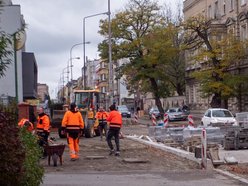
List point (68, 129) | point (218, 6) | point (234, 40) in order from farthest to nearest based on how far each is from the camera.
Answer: point (218, 6) < point (234, 40) < point (68, 129)

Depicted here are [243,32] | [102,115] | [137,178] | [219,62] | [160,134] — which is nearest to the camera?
[137,178]

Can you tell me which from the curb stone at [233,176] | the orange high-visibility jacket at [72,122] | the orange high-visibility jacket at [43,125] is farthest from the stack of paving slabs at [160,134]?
the curb stone at [233,176]

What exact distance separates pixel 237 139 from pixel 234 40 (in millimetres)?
30198

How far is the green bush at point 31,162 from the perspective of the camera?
877cm

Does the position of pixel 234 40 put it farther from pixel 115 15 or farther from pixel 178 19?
pixel 178 19

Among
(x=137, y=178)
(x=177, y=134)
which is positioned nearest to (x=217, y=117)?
(x=177, y=134)

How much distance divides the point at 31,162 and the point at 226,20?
52.4 metres

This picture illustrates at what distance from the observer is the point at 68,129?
18.7m

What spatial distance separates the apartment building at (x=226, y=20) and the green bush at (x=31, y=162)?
44.6 metres

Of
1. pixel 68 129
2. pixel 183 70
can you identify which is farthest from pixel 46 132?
pixel 183 70

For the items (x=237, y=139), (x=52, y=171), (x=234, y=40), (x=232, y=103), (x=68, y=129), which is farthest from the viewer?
(x=232, y=103)

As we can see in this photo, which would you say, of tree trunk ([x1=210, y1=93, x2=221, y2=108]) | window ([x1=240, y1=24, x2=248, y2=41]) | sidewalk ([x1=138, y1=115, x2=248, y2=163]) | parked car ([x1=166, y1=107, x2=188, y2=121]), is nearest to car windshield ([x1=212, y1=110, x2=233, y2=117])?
tree trunk ([x1=210, y1=93, x2=221, y2=108])

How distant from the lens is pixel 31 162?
9320 mm

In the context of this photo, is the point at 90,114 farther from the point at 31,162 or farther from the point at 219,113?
the point at 31,162
